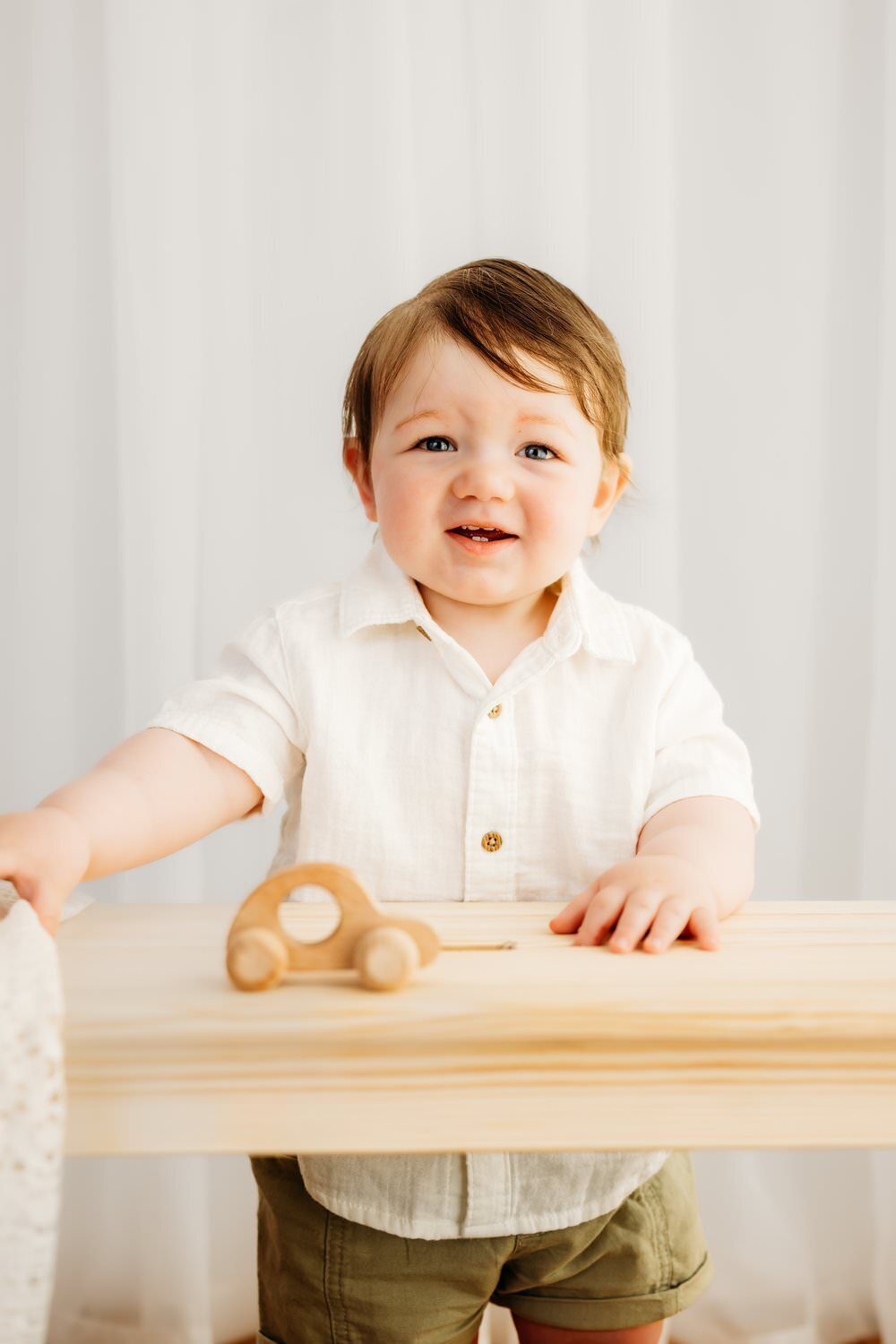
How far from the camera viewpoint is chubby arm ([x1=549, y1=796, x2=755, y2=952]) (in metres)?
0.63

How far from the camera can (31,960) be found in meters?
0.52

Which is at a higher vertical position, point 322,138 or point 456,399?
point 322,138

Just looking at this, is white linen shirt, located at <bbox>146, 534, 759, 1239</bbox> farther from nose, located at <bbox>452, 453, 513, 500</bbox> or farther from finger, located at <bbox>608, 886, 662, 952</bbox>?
finger, located at <bbox>608, 886, 662, 952</bbox>

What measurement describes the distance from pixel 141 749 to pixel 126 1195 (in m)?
0.77

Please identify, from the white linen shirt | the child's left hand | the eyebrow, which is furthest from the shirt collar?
the child's left hand

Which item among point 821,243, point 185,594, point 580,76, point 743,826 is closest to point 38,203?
point 185,594

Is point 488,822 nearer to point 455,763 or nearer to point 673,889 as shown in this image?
point 455,763

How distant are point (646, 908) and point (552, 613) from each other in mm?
323

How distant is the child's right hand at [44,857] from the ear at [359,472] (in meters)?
0.35

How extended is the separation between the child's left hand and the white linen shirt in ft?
0.57

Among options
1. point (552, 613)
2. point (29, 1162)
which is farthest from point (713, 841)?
point (29, 1162)

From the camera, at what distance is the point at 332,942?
1.79 feet

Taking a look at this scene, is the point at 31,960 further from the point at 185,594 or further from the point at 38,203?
the point at 38,203

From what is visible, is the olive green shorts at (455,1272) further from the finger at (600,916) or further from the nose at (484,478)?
the nose at (484,478)
